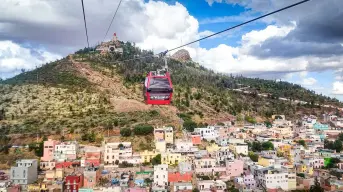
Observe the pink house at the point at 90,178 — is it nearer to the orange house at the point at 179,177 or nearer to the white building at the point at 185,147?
the orange house at the point at 179,177

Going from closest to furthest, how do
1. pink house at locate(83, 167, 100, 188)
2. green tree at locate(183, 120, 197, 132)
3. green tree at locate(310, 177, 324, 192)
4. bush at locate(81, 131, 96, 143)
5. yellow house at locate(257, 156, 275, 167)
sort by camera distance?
pink house at locate(83, 167, 100, 188)
green tree at locate(310, 177, 324, 192)
yellow house at locate(257, 156, 275, 167)
bush at locate(81, 131, 96, 143)
green tree at locate(183, 120, 197, 132)

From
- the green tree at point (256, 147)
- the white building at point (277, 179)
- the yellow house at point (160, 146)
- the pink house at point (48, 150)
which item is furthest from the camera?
the green tree at point (256, 147)

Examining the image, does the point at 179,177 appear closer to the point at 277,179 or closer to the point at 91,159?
the point at 277,179

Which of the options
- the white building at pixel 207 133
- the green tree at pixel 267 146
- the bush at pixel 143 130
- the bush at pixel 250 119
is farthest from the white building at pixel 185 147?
the bush at pixel 250 119

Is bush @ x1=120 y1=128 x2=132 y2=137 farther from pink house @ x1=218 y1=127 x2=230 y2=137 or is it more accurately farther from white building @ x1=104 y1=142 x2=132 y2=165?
pink house @ x1=218 y1=127 x2=230 y2=137

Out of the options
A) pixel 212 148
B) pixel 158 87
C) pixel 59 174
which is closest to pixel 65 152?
pixel 59 174

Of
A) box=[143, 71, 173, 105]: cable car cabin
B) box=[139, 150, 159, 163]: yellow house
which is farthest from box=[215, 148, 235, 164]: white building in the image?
box=[143, 71, 173, 105]: cable car cabin

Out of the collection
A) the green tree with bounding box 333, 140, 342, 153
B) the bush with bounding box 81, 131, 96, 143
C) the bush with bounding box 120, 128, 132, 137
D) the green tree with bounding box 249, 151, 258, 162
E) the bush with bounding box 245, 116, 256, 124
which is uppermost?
the bush with bounding box 245, 116, 256, 124
